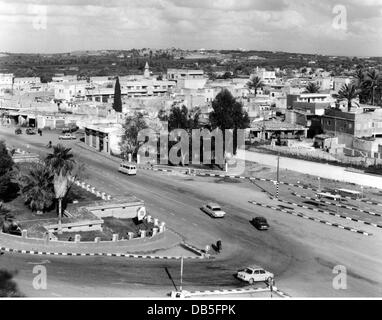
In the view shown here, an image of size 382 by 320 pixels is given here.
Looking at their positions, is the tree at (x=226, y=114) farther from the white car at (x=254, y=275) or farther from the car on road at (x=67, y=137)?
the white car at (x=254, y=275)

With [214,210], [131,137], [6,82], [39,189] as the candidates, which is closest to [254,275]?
[214,210]

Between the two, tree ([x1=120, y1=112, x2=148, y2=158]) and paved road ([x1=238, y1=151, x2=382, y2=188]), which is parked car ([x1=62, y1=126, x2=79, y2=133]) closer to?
tree ([x1=120, y1=112, x2=148, y2=158])

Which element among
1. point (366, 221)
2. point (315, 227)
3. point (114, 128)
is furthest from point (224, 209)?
point (114, 128)

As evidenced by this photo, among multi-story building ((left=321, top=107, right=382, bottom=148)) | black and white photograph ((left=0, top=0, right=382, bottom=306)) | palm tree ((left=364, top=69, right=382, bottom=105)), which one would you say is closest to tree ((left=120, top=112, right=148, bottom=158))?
black and white photograph ((left=0, top=0, right=382, bottom=306))

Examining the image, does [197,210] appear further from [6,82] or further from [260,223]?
[6,82]

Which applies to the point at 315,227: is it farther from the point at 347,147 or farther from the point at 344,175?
the point at 347,147

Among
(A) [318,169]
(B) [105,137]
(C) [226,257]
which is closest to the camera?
(C) [226,257]

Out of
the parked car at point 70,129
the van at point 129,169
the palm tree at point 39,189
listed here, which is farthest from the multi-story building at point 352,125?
the palm tree at point 39,189
